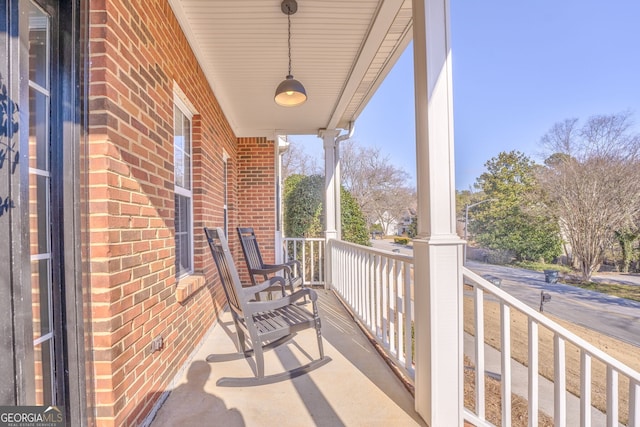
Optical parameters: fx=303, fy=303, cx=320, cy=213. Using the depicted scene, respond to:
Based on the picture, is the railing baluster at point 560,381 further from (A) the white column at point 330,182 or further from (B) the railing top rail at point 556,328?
(A) the white column at point 330,182

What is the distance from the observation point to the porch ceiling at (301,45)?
215 centimetres

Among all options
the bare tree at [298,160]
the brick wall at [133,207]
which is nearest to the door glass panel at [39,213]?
the brick wall at [133,207]

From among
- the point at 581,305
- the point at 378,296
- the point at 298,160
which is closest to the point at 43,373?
the point at 378,296

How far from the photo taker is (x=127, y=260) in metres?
1.47

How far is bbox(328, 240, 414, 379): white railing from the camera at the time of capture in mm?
2057

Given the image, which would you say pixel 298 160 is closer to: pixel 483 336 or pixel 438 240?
pixel 438 240

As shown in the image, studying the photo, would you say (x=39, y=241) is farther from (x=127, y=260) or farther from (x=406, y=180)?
(x=406, y=180)

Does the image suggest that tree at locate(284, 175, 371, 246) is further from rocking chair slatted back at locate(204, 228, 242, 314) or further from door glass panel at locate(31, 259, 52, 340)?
door glass panel at locate(31, 259, 52, 340)

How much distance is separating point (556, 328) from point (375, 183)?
677 cm

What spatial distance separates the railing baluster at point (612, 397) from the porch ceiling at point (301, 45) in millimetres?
2301

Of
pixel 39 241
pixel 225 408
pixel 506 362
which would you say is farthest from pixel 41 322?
pixel 506 362

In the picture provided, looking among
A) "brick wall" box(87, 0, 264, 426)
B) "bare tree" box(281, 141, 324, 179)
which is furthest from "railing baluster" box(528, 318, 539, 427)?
"bare tree" box(281, 141, 324, 179)

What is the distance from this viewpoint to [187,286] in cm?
224

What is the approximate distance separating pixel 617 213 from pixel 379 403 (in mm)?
2120
